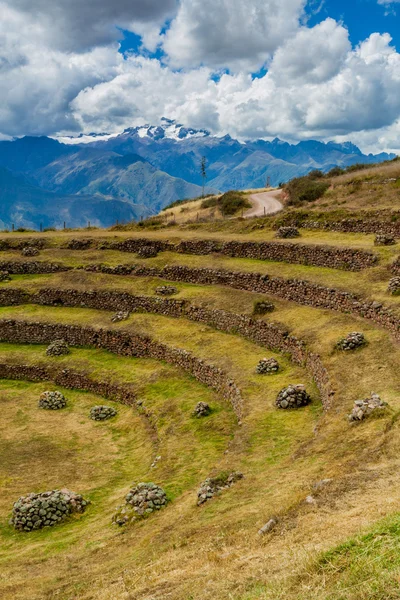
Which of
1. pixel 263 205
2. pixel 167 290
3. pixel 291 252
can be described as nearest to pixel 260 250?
pixel 291 252

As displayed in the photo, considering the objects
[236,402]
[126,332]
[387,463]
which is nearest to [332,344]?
[236,402]

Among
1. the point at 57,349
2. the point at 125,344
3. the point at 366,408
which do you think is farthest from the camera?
the point at 57,349

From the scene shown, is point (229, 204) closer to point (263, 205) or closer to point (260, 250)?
point (263, 205)

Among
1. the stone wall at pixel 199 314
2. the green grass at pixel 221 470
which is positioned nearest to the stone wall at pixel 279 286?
the green grass at pixel 221 470

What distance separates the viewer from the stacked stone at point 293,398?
23141 millimetres

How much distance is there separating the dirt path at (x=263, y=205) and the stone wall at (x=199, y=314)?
37.2m

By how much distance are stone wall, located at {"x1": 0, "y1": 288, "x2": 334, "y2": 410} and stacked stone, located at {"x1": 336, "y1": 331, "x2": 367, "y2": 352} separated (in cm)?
149

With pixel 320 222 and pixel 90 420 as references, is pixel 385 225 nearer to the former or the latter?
pixel 320 222

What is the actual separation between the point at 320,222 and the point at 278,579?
4971 cm

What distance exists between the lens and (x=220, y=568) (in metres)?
9.26

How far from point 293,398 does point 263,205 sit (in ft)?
231

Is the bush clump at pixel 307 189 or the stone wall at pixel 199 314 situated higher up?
the bush clump at pixel 307 189

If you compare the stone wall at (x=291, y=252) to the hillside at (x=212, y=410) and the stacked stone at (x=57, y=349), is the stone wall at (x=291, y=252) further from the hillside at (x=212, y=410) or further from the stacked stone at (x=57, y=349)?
the stacked stone at (x=57, y=349)

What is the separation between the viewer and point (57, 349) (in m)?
39.2
